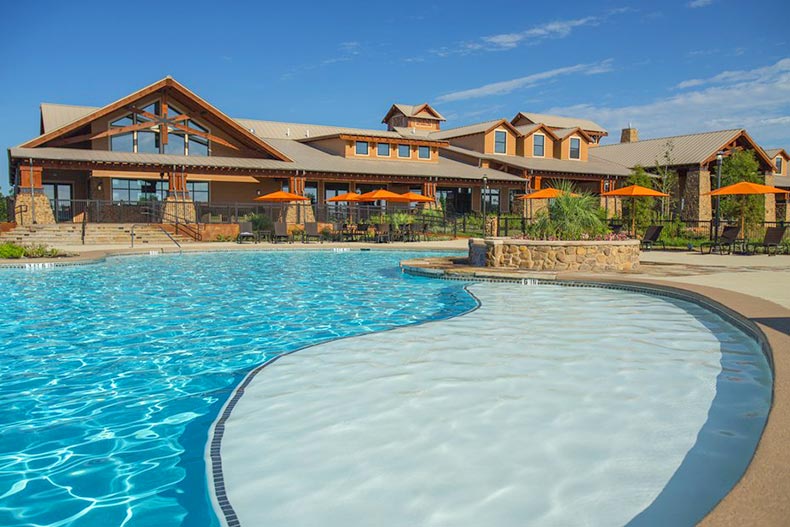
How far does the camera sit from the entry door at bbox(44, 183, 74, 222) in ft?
96.8

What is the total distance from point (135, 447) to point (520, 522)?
2984 millimetres

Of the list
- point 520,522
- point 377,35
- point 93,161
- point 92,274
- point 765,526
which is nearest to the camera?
point 765,526

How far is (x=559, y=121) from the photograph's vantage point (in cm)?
4834

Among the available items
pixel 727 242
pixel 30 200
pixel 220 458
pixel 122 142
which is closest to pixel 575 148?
pixel 727 242

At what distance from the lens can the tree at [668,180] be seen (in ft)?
129

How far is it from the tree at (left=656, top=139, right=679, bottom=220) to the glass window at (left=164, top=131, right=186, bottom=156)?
2768 centimetres

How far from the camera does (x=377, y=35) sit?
3234cm

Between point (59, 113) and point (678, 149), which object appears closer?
point (59, 113)

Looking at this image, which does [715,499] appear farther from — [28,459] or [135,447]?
[28,459]

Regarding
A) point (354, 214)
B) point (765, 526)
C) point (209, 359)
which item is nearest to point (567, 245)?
point (209, 359)

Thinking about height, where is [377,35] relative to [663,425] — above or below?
above

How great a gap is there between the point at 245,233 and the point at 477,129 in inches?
797

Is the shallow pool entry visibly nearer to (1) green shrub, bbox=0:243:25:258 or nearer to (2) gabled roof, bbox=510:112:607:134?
(1) green shrub, bbox=0:243:25:258

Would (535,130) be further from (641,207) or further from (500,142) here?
(641,207)
